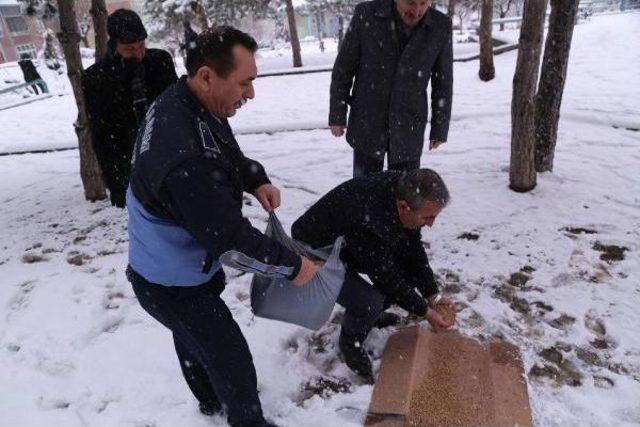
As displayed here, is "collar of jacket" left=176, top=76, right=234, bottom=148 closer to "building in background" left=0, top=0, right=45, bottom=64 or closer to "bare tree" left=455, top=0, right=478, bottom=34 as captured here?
"bare tree" left=455, top=0, right=478, bottom=34

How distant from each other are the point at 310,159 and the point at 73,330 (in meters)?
3.28

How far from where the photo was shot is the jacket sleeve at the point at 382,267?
6.48ft

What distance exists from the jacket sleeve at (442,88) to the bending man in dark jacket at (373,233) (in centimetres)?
104

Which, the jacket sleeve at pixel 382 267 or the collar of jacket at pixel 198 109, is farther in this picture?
the jacket sleeve at pixel 382 267

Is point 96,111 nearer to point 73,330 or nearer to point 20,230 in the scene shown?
point 73,330

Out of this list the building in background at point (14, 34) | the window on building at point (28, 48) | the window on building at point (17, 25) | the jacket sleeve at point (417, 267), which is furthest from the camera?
the window on building at point (28, 48)

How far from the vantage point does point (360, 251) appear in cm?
201

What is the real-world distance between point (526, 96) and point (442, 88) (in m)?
1.25

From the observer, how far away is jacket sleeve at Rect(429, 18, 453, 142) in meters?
2.79

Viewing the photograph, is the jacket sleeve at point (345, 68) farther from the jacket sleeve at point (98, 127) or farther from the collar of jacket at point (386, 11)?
the jacket sleeve at point (98, 127)

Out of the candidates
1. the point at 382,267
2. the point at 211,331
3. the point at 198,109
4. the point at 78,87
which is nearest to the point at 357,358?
the point at 382,267

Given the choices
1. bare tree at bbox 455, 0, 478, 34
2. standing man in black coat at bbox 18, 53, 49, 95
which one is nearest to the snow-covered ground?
standing man in black coat at bbox 18, 53, 49, 95

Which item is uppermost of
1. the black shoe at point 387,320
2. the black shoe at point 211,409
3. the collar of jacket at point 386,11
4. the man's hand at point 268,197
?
the collar of jacket at point 386,11

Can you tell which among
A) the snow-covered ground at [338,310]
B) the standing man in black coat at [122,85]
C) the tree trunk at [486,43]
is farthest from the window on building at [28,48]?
the standing man in black coat at [122,85]
